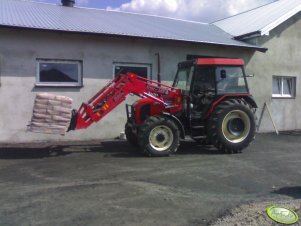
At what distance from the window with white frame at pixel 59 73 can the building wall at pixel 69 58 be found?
0.15m

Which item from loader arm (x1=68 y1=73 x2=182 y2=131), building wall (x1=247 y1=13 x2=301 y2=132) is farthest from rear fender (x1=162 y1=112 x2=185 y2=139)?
building wall (x1=247 y1=13 x2=301 y2=132)

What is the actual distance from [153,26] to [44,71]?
4.74 metres

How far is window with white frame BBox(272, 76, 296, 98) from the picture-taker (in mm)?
15755

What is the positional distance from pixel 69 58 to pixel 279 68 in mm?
8242

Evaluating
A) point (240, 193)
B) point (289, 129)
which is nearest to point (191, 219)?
point (240, 193)

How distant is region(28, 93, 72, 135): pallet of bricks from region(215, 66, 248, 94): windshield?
3.76 meters

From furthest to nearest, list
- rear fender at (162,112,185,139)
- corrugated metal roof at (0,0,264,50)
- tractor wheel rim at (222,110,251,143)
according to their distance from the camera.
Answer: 1. corrugated metal roof at (0,0,264,50)
2. tractor wheel rim at (222,110,251,143)
3. rear fender at (162,112,185,139)

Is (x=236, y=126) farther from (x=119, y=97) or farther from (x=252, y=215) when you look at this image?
(x=252, y=215)

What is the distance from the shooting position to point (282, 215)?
5.27 metres

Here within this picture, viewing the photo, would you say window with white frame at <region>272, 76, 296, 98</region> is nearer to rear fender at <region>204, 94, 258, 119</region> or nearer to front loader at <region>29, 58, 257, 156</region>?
rear fender at <region>204, 94, 258, 119</region>

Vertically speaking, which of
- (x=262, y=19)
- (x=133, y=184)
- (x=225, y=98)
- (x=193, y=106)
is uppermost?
(x=262, y=19)

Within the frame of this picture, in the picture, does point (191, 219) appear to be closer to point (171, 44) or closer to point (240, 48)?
point (171, 44)

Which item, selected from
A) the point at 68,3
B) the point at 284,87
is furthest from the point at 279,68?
the point at 68,3

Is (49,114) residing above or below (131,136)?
above
